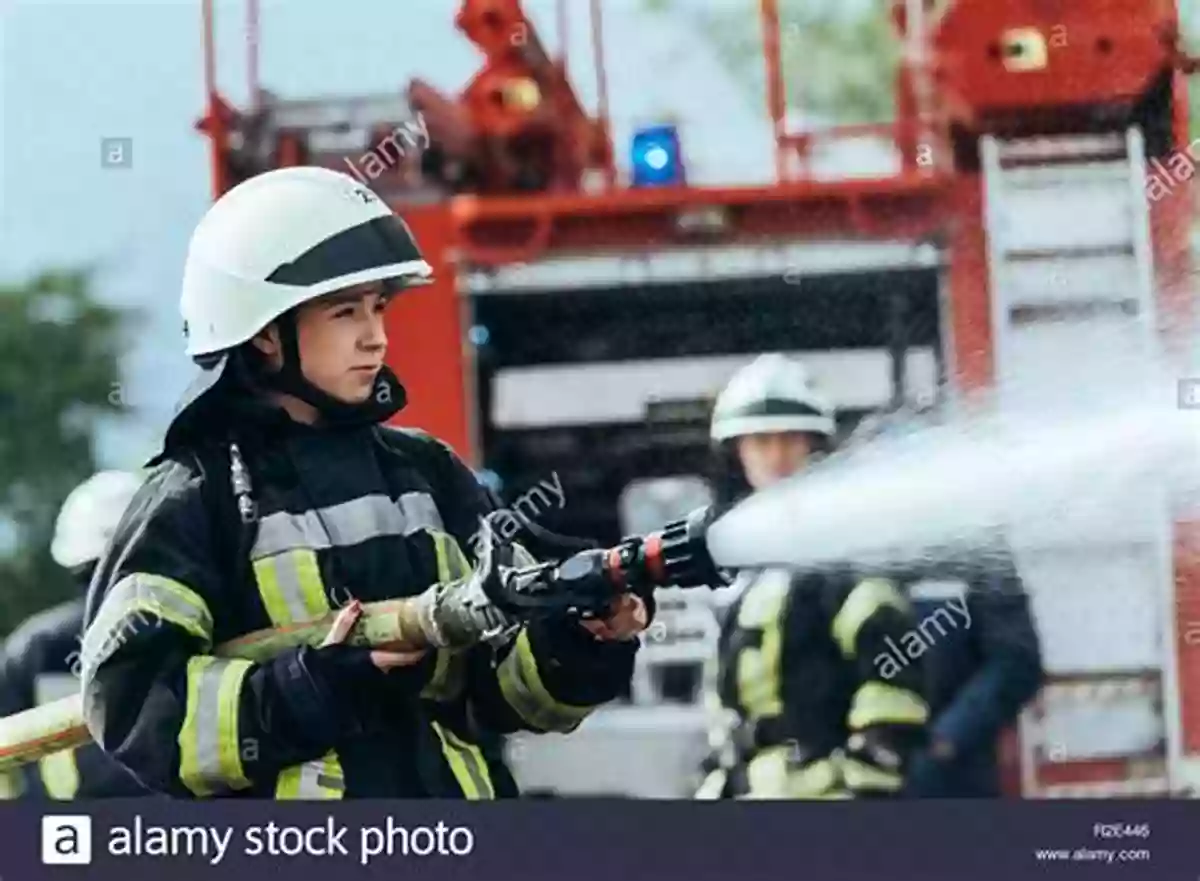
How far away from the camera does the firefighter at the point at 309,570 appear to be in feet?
11.9

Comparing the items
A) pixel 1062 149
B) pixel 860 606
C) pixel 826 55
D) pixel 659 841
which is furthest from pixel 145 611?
pixel 1062 149

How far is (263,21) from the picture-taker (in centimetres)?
386

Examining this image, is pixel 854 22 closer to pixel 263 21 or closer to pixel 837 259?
pixel 837 259

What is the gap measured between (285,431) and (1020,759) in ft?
5.30

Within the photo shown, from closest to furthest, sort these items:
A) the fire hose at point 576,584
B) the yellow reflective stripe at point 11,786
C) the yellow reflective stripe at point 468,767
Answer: the fire hose at point 576,584, the yellow reflective stripe at point 468,767, the yellow reflective stripe at point 11,786

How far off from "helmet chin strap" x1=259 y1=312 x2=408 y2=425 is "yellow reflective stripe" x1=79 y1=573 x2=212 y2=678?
44 cm

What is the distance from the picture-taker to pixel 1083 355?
3.74 m

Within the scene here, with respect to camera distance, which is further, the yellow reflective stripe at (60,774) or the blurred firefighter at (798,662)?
the yellow reflective stripe at (60,774)

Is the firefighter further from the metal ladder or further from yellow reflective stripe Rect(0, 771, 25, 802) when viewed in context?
the metal ladder

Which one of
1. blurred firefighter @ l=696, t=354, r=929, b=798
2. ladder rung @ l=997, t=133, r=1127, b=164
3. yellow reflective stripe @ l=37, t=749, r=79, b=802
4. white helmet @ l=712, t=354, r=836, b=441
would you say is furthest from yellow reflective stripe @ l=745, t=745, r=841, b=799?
yellow reflective stripe @ l=37, t=749, r=79, b=802

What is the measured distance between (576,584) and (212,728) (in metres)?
0.76

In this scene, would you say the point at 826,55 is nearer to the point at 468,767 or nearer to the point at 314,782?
the point at 468,767

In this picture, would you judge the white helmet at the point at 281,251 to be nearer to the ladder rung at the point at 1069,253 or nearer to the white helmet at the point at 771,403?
the white helmet at the point at 771,403

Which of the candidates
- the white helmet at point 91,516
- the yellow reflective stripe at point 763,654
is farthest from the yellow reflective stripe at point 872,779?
the white helmet at point 91,516
